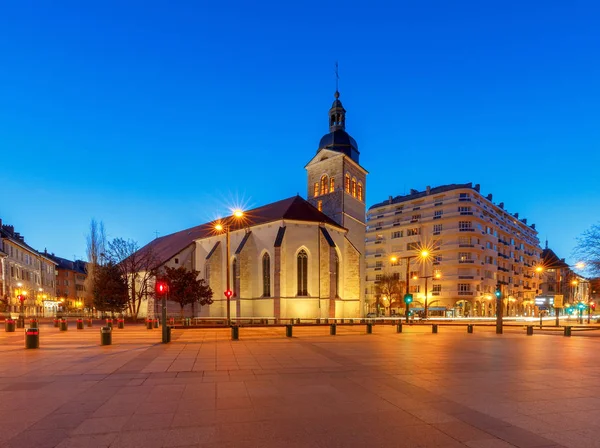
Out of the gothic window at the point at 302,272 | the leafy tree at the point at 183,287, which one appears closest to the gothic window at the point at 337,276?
the gothic window at the point at 302,272

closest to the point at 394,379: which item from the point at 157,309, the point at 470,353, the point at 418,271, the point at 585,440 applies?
the point at 585,440

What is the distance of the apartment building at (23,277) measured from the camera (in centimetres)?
4680

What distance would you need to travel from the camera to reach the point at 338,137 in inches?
1747

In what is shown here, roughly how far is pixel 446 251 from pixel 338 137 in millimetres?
27165

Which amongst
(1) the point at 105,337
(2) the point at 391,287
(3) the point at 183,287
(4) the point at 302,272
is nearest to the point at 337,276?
(4) the point at 302,272

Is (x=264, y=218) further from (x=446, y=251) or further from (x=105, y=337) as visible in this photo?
(x=446, y=251)

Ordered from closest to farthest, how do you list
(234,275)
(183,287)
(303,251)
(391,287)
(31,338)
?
(31,338)
(183,287)
(303,251)
(234,275)
(391,287)

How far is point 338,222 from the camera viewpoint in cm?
4272

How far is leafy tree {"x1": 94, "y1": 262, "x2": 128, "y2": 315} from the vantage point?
39.3 m

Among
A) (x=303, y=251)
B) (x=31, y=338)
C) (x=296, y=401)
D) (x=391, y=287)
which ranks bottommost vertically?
(x=391, y=287)

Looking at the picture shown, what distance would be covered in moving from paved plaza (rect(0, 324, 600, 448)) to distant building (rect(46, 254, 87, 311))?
85.1 m

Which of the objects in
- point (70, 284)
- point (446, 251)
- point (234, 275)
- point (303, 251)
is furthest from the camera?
point (70, 284)

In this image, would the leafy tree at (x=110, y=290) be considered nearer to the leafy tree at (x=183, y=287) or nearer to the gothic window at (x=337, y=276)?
the leafy tree at (x=183, y=287)

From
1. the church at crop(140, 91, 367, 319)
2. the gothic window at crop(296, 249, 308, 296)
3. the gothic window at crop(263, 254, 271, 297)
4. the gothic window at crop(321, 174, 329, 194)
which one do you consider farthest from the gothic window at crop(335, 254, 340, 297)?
the gothic window at crop(321, 174, 329, 194)
